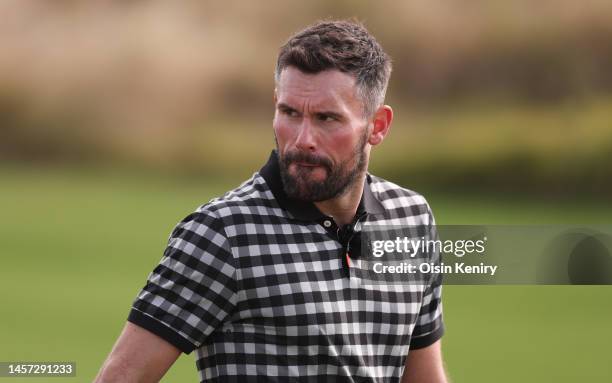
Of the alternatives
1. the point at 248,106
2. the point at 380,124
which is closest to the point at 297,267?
the point at 380,124

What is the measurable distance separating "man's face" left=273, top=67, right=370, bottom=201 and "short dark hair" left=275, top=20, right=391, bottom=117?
1cm

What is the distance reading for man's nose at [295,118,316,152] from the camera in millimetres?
1374

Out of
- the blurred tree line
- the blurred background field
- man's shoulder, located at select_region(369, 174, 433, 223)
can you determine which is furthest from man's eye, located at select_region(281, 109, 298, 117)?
the blurred tree line

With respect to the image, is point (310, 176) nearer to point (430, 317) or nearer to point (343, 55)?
point (343, 55)

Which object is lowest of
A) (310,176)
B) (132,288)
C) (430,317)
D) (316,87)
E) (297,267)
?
(132,288)

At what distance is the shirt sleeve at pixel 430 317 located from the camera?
153cm

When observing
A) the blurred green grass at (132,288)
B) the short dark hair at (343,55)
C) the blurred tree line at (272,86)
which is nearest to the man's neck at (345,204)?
the short dark hair at (343,55)

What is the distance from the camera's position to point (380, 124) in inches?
59.8

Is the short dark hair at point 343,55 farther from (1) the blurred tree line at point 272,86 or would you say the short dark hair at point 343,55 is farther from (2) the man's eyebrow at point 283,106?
(1) the blurred tree line at point 272,86

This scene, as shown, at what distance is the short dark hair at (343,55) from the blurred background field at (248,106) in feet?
17.3

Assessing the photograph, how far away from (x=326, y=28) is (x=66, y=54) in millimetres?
6325

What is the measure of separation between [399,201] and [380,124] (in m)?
0.12

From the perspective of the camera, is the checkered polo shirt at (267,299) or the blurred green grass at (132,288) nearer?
the checkered polo shirt at (267,299)

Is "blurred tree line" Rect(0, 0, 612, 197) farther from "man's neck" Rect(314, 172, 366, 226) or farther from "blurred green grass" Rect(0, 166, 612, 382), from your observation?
"man's neck" Rect(314, 172, 366, 226)
